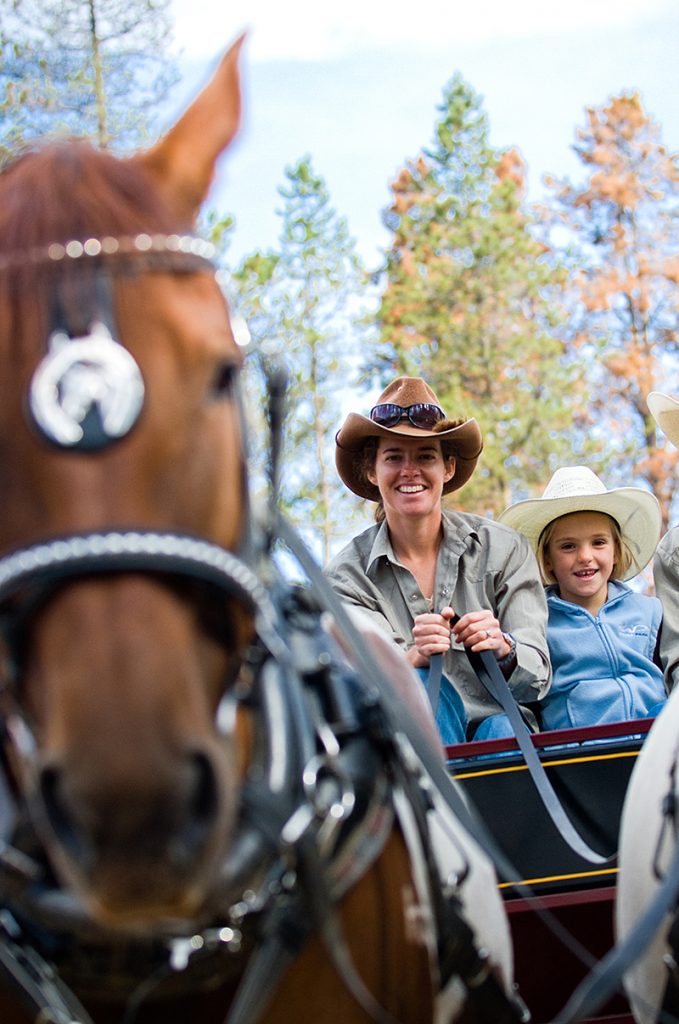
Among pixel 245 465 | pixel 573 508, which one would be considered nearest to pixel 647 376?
pixel 573 508

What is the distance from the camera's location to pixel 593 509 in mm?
5156

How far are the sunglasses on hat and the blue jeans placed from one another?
3.28 ft

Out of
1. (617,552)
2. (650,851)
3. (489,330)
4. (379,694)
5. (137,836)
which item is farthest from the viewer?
(489,330)

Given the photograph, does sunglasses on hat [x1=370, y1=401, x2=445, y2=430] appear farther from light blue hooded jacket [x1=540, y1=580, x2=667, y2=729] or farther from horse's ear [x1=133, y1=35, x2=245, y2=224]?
horse's ear [x1=133, y1=35, x2=245, y2=224]

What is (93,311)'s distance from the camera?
1915 mm

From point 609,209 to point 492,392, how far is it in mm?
4110

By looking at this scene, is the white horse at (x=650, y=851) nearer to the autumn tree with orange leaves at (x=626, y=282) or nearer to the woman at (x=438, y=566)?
the woman at (x=438, y=566)

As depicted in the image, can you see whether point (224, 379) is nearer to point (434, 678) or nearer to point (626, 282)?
point (434, 678)

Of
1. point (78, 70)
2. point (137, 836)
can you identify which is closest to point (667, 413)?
point (137, 836)

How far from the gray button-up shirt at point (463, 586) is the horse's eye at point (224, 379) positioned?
259cm

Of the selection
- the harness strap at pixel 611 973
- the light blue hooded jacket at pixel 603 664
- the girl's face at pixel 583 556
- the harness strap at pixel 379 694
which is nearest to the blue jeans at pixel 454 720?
the light blue hooded jacket at pixel 603 664

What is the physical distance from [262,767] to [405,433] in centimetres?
291

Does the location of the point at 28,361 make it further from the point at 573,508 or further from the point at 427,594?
the point at 573,508

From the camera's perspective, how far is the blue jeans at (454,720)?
170 inches
